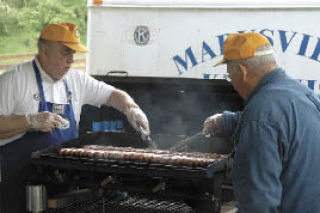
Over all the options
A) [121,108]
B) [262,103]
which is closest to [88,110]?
[121,108]

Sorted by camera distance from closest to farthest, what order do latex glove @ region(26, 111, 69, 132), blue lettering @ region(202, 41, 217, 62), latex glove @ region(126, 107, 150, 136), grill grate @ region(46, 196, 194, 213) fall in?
grill grate @ region(46, 196, 194, 213) → latex glove @ region(26, 111, 69, 132) → latex glove @ region(126, 107, 150, 136) → blue lettering @ region(202, 41, 217, 62)

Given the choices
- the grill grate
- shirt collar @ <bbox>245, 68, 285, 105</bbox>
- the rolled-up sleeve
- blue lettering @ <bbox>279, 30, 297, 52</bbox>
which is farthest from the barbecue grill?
blue lettering @ <bbox>279, 30, 297, 52</bbox>

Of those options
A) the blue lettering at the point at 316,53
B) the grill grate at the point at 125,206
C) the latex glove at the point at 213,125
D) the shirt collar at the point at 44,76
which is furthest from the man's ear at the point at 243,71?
the blue lettering at the point at 316,53

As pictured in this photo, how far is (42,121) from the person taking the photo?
386cm

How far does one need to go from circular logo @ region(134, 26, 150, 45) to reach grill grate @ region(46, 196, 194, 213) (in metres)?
2.56

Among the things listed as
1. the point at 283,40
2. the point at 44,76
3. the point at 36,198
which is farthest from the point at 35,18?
the point at 36,198

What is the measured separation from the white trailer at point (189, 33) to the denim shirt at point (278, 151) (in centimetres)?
264

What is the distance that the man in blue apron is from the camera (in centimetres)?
394

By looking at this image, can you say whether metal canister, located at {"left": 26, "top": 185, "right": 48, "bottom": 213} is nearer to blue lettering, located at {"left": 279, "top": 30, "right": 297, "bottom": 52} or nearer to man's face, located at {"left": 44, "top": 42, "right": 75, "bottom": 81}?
man's face, located at {"left": 44, "top": 42, "right": 75, "bottom": 81}

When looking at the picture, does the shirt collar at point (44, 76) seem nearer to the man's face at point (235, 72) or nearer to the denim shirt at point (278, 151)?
the man's face at point (235, 72)

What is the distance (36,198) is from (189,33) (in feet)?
8.93

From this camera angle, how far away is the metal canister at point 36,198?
3.50 m

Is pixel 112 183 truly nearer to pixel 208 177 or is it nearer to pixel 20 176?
pixel 208 177

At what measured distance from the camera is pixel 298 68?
5.25m
